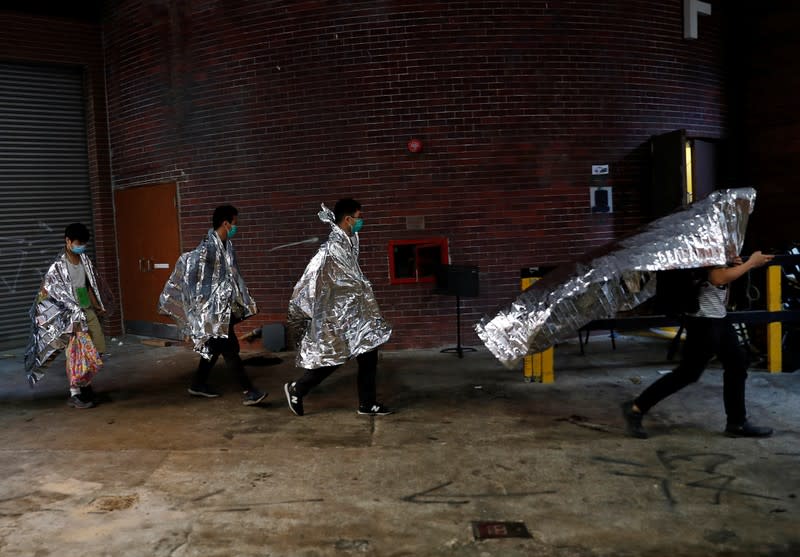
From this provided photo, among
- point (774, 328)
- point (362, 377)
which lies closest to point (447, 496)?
point (362, 377)

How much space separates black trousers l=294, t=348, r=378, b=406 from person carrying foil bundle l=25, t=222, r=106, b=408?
6.97 ft

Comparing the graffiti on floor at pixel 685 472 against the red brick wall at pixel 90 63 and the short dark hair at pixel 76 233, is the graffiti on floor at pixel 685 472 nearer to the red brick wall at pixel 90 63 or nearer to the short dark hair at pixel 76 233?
the short dark hair at pixel 76 233

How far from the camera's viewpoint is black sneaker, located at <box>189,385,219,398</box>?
703 cm

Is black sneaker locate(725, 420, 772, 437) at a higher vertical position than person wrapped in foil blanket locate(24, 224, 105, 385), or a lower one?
lower

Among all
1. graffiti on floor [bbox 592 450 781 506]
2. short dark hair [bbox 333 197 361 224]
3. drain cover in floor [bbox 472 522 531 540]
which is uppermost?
short dark hair [bbox 333 197 361 224]

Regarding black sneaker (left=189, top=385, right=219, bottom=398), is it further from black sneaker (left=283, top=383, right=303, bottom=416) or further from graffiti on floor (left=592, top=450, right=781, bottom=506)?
graffiti on floor (left=592, top=450, right=781, bottom=506)

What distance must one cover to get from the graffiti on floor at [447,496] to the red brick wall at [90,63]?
736cm

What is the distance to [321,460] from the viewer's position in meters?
5.12

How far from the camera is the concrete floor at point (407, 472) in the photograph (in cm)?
385

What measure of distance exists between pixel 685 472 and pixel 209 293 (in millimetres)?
4174

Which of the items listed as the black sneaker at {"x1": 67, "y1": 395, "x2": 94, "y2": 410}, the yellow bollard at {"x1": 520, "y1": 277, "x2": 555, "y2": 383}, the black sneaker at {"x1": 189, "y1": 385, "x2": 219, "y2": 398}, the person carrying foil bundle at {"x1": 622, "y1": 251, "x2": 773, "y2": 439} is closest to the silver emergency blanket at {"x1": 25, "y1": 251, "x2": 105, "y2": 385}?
the black sneaker at {"x1": 67, "y1": 395, "x2": 94, "y2": 410}

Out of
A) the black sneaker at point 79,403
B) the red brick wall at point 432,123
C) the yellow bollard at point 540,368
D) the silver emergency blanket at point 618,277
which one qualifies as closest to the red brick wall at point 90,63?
the red brick wall at point 432,123

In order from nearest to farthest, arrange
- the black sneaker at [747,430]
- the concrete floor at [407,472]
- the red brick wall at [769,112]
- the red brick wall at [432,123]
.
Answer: the concrete floor at [407,472] → the black sneaker at [747,430] → the red brick wall at [432,123] → the red brick wall at [769,112]

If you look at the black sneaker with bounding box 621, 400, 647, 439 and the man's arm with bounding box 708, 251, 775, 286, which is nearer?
the man's arm with bounding box 708, 251, 775, 286
